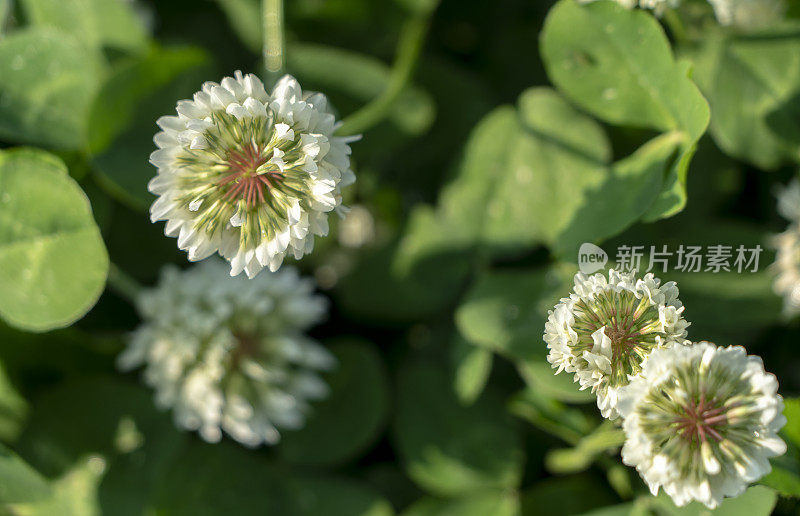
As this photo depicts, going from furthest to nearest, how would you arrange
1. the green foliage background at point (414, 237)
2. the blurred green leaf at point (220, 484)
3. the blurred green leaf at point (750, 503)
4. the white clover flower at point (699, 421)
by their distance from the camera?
1. the blurred green leaf at point (220, 484)
2. the green foliage background at point (414, 237)
3. the blurred green leaf at point (750, 503)
4. the white clover flower at point (699, 421)

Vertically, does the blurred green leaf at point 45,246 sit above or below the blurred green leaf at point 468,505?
above

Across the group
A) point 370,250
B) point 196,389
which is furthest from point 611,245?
point 196,389

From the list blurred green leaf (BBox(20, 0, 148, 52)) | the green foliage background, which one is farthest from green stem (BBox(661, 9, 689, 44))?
blurred green leaf (BBox(20, 0, 148, 52))

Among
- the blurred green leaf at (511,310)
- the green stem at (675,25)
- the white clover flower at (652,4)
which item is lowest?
the blurred green leaf at (511,310)

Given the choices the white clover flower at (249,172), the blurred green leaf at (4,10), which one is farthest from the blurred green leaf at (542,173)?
the blurred green leaf at (4,10)

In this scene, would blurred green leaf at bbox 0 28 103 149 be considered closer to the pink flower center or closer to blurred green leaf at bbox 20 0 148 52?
blurred green leaf at bbox 20 0 148 52

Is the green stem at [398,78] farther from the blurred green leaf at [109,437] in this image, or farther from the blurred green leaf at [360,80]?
the blurred green leaf at [109,437]

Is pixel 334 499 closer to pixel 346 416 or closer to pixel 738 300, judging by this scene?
pixel 346 416
